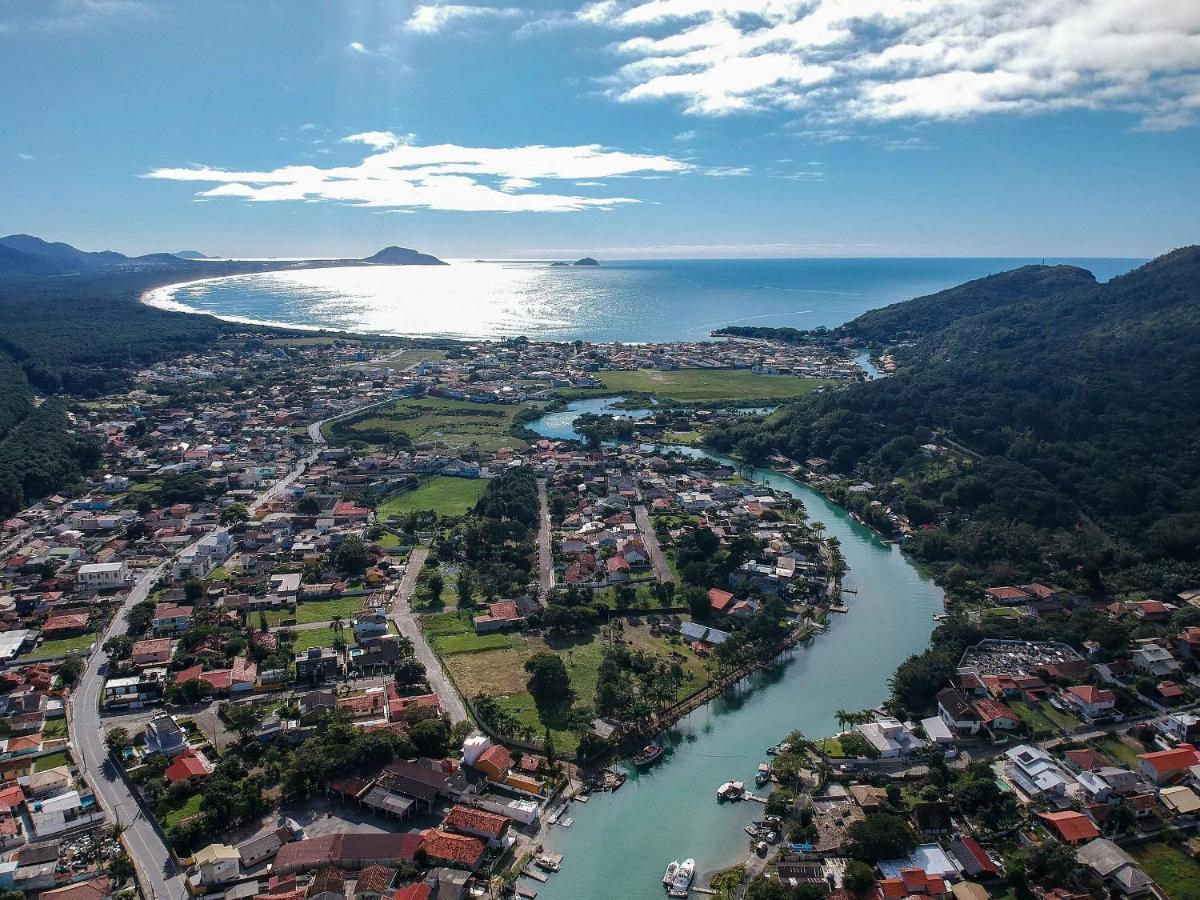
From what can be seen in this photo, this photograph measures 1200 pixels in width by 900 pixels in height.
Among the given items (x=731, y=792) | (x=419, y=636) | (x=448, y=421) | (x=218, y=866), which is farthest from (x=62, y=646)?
(x=448, y=421)

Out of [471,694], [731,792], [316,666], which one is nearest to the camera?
[731,792]

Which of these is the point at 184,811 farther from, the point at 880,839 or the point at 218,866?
the point at 880,839

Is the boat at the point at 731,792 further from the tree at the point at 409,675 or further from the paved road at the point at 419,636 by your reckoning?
the tree at the point at 409,675

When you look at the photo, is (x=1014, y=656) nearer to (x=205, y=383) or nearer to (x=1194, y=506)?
(x=1194, y=506)

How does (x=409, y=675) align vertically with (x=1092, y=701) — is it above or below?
below

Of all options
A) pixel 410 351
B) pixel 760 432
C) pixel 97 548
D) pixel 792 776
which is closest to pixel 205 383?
pixel 410 351

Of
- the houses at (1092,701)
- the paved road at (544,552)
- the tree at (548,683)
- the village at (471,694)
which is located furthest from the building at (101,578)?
the houses at (1092,701)

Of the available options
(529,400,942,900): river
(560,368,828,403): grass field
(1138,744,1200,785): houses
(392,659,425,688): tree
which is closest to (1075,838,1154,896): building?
(1138,744,1200,785): houses
